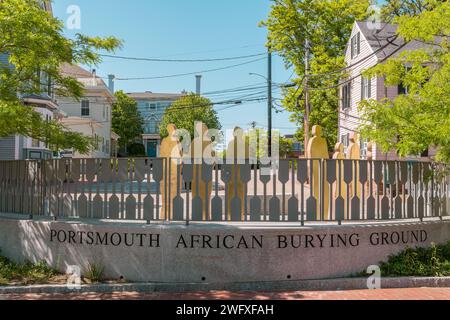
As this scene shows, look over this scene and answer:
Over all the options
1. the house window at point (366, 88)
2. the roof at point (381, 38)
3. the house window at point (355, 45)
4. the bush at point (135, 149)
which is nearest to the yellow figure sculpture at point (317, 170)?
the house window at point (366, 88)

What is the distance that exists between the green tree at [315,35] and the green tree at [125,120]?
132ft

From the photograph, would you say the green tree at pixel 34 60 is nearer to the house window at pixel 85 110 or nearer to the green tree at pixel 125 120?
the house window at pixel 85 110

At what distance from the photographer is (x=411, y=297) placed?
20.8 ft

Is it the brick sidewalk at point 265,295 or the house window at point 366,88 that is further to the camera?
the house window at point 366,88

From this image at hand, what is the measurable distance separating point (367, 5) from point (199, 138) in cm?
2963

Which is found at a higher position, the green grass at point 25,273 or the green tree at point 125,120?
the green tree at point 125,120

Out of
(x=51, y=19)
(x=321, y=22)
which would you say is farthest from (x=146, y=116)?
(x=51, y=19)

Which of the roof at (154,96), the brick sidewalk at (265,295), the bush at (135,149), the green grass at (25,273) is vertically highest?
the roof at (154,96)

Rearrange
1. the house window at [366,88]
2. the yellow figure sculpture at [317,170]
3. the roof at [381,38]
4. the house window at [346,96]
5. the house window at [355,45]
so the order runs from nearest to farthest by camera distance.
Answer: the yellow figure sculpture at [317,170] → the roof at [381,38] → the house window at [366,88] → the house window at [355,45] → the house window at [346,96]

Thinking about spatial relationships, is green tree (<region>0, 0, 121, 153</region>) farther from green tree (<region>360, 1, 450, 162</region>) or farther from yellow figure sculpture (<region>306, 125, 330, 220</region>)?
green tree (<region>360, 1, 450, 162</region>)

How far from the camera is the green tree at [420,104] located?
782 cm

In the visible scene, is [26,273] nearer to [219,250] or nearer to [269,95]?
[219,250]

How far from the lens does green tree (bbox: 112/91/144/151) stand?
69.3 metres

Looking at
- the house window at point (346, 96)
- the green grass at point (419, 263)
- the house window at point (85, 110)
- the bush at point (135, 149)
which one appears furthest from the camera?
the bush at point (135, 149)
